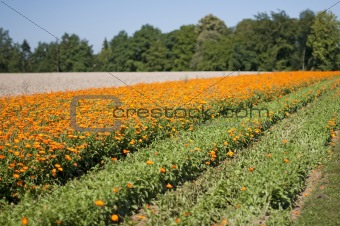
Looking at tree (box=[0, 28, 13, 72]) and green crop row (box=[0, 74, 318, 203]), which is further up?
tree (box=[0, 28, 13, 72])

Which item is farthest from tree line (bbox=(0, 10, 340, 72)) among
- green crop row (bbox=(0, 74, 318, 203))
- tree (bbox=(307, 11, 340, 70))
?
green crop row (bbox=(0, 74, 318, 203))

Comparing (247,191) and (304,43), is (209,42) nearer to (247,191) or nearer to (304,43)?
(304,43)

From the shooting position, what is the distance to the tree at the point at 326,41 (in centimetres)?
5612

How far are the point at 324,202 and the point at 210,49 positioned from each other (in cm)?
5940

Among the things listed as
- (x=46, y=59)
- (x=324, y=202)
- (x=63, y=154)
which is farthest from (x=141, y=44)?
(x=324, y=202)

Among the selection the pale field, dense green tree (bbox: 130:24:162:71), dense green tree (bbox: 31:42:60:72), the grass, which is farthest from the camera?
dense green tree (bbox: 130:24:162:71)

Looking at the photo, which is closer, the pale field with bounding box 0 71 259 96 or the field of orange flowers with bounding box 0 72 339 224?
the field of orange flowers with bounding box 0 72 339 224

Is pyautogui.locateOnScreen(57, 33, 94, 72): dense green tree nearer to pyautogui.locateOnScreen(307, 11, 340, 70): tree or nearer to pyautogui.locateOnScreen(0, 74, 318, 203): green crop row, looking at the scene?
pyautogui.locateOnScreen(307, 11, 340, 70): tree

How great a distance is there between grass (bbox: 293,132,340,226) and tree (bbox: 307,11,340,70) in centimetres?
5411

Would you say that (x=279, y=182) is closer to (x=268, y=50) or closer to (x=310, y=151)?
(x=310, y=151)

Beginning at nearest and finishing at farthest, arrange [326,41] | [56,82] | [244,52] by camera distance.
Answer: [56,82], [326,41], [244,52]

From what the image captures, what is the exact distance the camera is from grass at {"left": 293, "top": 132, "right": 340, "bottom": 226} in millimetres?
5468

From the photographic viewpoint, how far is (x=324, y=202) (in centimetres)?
609

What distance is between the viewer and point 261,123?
34.6 ft
